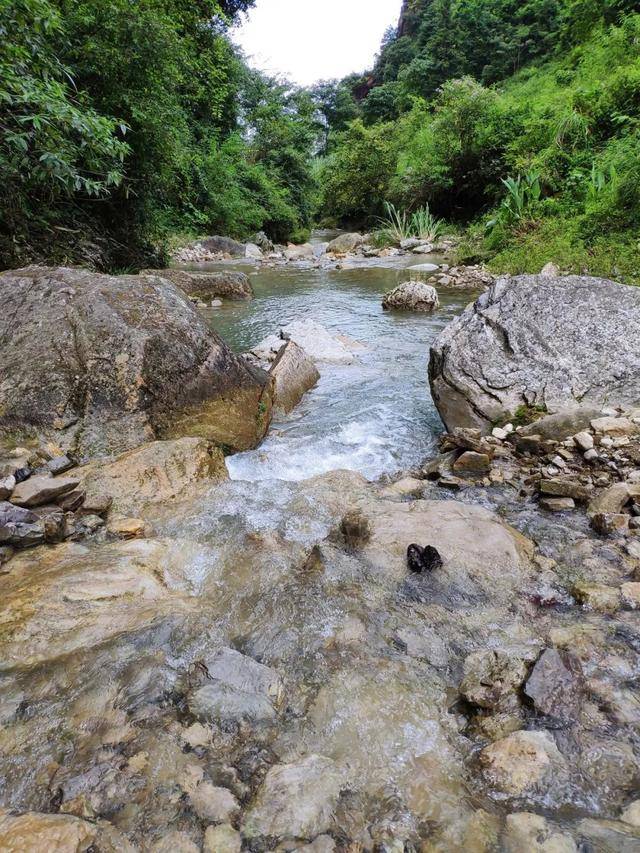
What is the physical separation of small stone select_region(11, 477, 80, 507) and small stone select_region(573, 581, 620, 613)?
10.5 ft

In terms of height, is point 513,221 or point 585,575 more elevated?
point 513,221

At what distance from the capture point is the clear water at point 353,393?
427 cm

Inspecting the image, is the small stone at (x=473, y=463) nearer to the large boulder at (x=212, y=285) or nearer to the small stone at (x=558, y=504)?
the small stone at (x=558, y=504)

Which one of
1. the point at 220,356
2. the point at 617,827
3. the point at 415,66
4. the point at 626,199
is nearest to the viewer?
the point at 617,827

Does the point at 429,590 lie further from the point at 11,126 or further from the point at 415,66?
the point at 415,66

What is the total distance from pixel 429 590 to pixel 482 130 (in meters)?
21.3

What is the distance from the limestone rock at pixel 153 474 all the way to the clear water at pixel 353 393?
359 millimetres

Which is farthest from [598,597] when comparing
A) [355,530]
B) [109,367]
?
[109,367]

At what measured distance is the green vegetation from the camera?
420 inches

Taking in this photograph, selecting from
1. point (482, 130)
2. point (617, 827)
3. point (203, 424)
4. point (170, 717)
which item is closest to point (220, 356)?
point (203, 424)

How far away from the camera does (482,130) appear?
18.2 meters

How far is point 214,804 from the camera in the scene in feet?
4.52

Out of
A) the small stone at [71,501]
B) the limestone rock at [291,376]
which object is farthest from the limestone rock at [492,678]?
the limestone rock at [291,376]

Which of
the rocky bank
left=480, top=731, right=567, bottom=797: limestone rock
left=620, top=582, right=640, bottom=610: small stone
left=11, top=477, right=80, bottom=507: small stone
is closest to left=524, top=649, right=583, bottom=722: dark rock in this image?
the rocky bank
